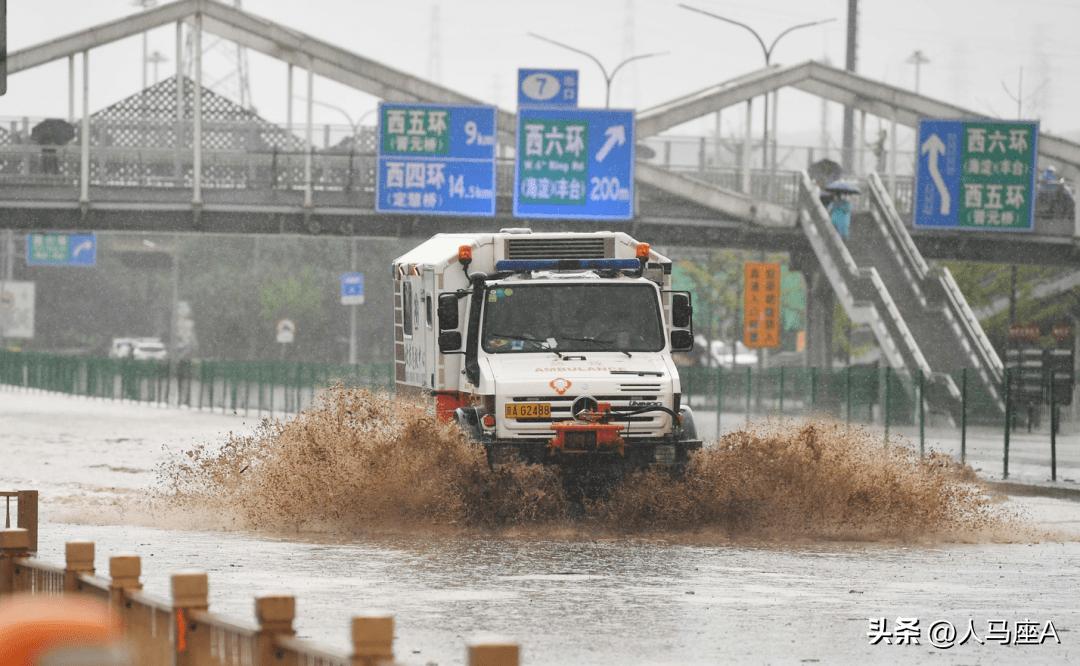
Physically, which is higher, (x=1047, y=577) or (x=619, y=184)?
(x=619, y=184)

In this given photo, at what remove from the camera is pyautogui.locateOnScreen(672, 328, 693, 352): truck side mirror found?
1864 centimetres

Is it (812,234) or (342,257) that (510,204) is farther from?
(342,257)

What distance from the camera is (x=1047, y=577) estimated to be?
1480 centimetres

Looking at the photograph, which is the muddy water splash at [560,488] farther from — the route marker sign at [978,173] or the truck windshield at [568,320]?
the route marker sign at [978,173]

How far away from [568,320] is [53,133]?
1426 inches

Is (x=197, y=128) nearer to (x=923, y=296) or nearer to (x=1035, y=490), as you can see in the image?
(x=923, y=296)

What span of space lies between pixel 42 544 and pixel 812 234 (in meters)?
36.1

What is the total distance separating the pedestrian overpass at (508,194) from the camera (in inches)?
1918

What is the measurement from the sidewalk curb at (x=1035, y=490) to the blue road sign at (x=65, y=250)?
50578mm

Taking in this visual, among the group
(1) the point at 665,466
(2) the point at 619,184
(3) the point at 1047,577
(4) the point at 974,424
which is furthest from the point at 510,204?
(3) the point at 1047,577

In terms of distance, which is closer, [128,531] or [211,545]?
[211,545]

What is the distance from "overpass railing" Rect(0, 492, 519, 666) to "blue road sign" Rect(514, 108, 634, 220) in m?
39.1

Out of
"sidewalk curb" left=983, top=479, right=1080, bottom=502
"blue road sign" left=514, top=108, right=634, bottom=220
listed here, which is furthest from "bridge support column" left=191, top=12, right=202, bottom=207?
"sidewalk curb" left=983, top=479, right=1080, bottom=502

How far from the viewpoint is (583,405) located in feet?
57.7
